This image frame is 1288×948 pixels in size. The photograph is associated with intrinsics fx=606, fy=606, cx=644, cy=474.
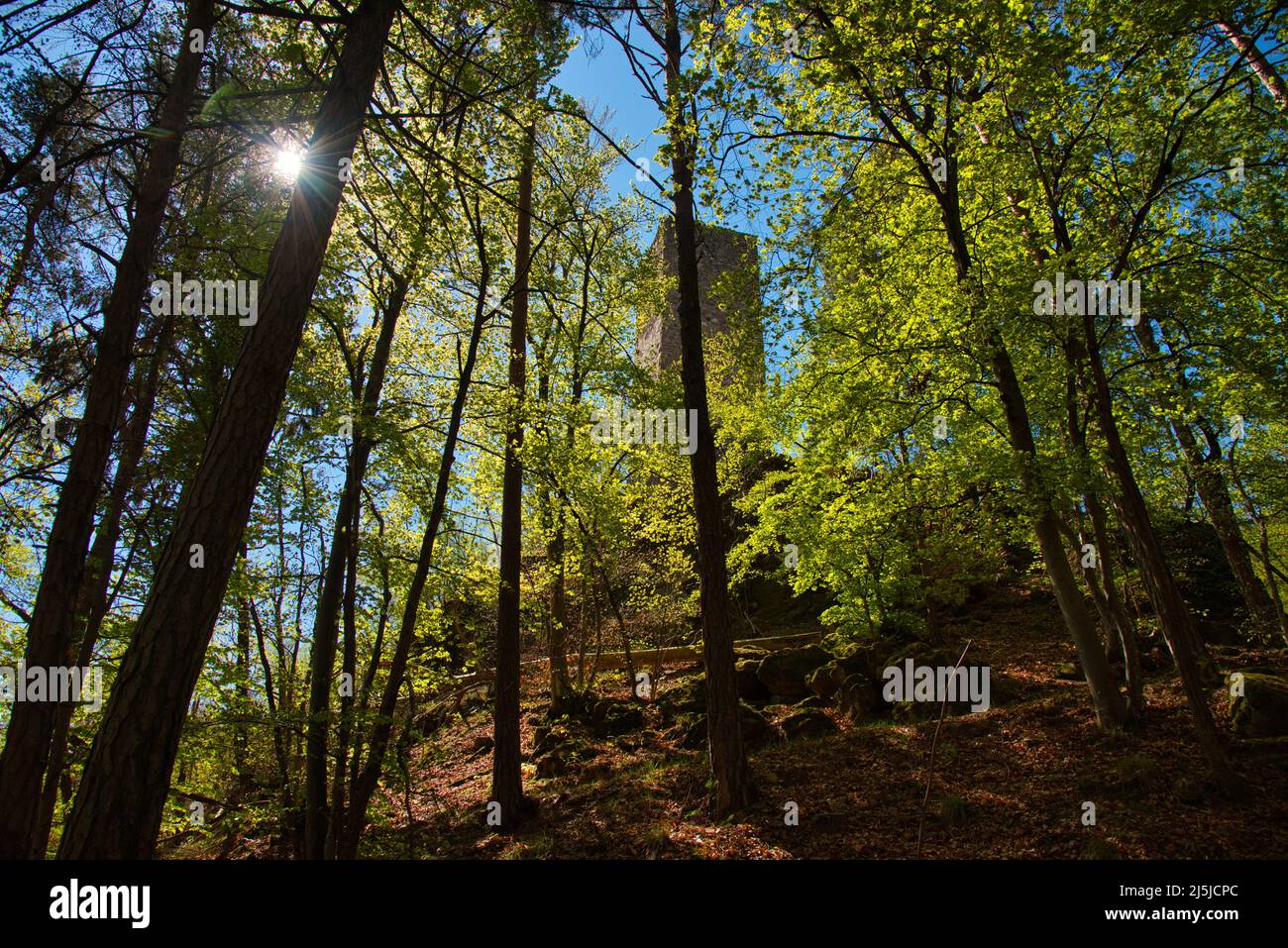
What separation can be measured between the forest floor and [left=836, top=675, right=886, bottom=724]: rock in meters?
0.41

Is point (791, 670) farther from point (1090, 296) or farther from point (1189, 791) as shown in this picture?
point (1090, 296)

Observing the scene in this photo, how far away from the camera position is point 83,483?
5062 mm

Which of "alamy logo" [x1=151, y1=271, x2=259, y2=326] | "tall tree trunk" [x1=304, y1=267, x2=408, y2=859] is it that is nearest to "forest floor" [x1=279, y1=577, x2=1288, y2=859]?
→ "tall tree trunk" [x1=304, y1=267, x2=408, y2=859]

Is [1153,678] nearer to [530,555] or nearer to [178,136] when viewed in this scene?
[530,555]

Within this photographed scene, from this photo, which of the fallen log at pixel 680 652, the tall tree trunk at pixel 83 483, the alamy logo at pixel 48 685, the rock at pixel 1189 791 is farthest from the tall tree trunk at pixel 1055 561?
the alamy logo at pixel 48 685

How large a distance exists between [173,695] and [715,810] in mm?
5919

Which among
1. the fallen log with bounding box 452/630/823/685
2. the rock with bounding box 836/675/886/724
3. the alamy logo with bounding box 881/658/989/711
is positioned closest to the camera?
the alamy logo with bounding box 881/658/989/711

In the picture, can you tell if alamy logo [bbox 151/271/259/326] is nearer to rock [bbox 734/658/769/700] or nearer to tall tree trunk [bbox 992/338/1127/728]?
tall tree trunk [bbox 992/338/1127/728]

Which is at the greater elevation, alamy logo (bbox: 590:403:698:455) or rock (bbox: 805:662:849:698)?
alamy logo (bbox: 590:403:698:455)
